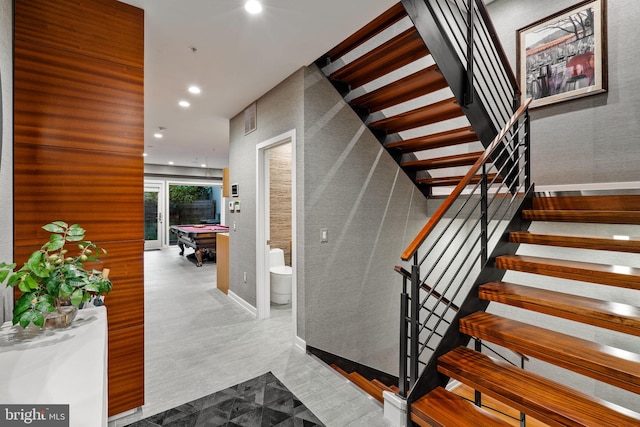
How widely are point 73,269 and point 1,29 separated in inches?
49.0

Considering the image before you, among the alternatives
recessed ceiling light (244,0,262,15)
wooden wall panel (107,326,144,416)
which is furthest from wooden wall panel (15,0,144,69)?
wooden wall panel (107,326,144,416)

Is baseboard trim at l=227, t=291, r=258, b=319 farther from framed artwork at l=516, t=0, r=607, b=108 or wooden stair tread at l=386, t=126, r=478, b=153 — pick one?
framed artwork at l=516, t=0, r=607, b=108

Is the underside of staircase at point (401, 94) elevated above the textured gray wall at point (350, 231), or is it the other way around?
the underside of staircase at point (401, 94)

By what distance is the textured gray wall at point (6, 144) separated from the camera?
4.75 ft

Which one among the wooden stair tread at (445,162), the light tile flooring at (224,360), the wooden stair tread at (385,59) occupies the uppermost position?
the wooden stair tread at (385,59)

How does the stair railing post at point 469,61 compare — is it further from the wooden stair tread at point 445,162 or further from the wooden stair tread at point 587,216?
the wooden stair tread at point 587,216

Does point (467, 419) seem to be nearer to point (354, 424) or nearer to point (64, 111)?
point (354, 424)

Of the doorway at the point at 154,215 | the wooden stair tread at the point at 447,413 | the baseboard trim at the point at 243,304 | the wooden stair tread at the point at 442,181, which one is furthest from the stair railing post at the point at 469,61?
the doorway at the point at 154,215

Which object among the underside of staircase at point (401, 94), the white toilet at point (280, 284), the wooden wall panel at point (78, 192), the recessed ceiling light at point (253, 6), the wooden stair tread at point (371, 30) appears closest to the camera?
the wooden wall panel at point (78, 192)

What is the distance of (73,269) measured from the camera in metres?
1.30

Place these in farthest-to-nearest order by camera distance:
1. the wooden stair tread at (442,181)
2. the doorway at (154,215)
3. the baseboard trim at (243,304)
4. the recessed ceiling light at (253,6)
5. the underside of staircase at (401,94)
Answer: the doorway at (154,215), the baseboard trim at (243,304), the wooden stair tread at (442,181), the underside of staircase at (401,94), the recessed ceiling light at (253,6)

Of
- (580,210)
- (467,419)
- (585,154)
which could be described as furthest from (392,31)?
(467,419)

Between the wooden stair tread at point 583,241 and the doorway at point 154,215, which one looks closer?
the wooden stair tread at point 583,241

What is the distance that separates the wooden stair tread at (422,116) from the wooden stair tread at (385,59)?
1.33 ft
